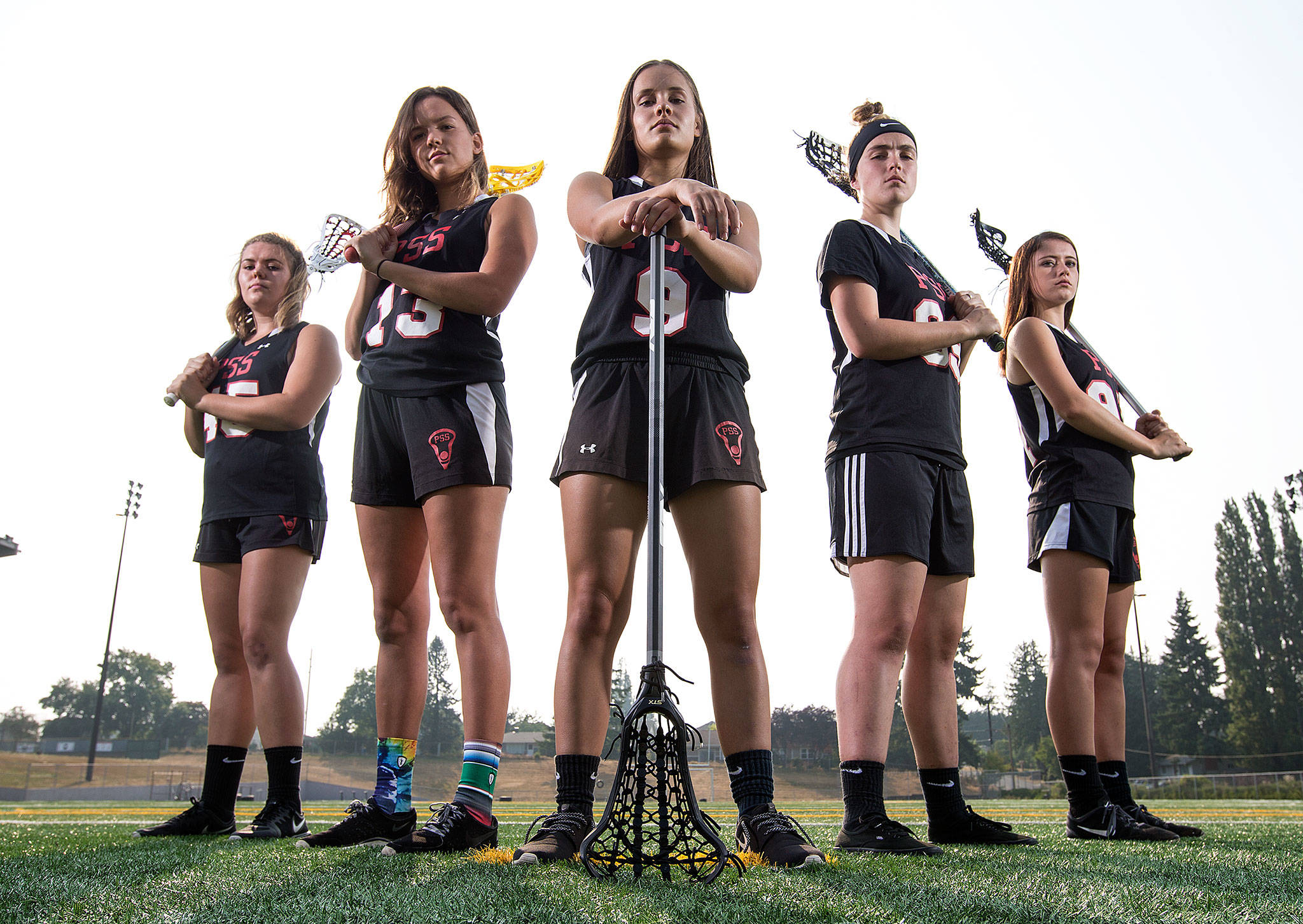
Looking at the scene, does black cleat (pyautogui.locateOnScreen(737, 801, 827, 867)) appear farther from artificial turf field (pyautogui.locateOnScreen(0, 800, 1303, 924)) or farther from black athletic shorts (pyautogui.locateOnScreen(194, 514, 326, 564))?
black athletic shorts (pyautogui.locateOnScreen(194, 514, 326, 564))

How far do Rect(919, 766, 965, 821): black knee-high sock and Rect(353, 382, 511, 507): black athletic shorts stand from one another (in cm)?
193

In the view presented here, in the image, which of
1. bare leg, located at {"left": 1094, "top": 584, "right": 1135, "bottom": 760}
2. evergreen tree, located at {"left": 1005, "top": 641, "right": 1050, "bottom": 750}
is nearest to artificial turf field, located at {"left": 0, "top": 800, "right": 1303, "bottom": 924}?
bare leg, located at {"left": 1094, "top": 584, "right": 1135, "bottom": 760}

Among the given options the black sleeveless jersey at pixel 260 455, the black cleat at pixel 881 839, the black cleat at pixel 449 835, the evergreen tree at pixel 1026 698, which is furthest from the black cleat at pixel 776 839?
the evergreen tree at pixel 1026 698

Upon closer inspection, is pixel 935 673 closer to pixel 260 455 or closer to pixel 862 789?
pixel 862 789

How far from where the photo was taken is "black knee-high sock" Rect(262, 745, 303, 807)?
140 inches

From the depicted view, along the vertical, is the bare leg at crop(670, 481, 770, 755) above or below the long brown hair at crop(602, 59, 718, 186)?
below

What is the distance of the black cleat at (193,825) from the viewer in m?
3.45

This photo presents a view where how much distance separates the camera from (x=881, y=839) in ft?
9.02

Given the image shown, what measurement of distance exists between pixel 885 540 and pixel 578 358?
50.2 inches

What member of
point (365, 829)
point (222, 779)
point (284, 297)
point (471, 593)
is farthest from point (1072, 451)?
point (222, 779)

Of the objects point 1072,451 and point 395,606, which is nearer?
point 395,606

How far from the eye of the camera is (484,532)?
303cm

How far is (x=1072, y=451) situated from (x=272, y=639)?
367 centimetres

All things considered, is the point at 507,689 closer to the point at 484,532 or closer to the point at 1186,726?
the point at 484,532
